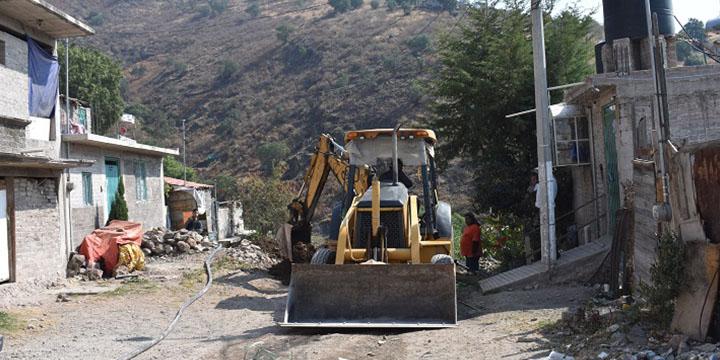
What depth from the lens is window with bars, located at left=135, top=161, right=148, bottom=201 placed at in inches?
1023

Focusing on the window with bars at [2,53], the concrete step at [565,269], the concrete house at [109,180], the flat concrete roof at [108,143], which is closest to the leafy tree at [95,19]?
the concrete house at [109,180]

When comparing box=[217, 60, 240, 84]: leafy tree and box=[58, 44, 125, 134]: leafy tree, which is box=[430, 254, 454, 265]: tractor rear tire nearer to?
box=[58, 44, 125, 134]: leafy tree

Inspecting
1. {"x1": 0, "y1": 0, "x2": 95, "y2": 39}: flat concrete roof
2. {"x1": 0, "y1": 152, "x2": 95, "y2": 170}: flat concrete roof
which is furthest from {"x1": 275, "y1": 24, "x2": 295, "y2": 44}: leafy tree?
{"x1": 0, "y1": 152, "x2": 95, "y2": 170}: flat concrete roof

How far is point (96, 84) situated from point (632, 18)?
118ft

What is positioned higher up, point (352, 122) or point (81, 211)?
point (352, 122)

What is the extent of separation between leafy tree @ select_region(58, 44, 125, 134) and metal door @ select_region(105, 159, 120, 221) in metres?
20.8

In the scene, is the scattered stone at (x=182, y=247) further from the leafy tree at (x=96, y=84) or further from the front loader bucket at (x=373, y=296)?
the leafy tree at (x=96, y=84)

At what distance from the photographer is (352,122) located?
54594mm

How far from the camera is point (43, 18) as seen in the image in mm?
17672

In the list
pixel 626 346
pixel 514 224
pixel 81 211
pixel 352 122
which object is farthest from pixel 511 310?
pixel 352 122

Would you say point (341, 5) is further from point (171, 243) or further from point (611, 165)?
point (611, 165)

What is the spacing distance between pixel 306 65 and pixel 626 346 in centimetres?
6222

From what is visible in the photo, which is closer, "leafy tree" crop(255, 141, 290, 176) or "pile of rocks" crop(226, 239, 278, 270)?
"pile of rocks" crop(226, 239, 278, 270)

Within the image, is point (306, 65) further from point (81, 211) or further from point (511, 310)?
point (511, 310)
